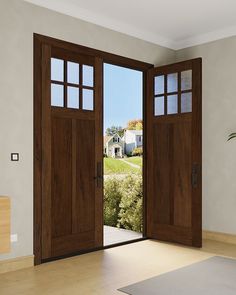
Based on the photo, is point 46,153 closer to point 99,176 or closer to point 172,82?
point 99,176

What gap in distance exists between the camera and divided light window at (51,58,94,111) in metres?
4.47

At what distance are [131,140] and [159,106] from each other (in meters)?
2.04

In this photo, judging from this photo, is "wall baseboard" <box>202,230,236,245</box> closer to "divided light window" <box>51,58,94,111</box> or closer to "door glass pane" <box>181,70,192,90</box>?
"door glass pane" <box>181,70,192,90</box>

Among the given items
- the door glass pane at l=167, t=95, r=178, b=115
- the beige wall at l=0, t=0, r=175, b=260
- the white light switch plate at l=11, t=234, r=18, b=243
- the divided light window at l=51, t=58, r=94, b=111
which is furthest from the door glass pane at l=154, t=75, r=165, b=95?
the white light switch plate at l=11, t=234, r=18, b=243

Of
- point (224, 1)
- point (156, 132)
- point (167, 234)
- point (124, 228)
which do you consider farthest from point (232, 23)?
point (124, 228)

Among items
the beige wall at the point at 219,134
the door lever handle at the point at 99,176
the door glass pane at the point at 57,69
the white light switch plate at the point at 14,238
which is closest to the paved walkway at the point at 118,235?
the door lever handle at the point at 99,176

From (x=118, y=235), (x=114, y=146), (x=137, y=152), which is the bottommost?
(x=118, y=235)

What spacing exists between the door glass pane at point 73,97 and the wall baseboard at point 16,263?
1760 millimetres

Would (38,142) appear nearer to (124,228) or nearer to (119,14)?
(119,14)

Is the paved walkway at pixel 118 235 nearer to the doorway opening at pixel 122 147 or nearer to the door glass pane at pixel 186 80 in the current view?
the doorway opening at pixel 122 147

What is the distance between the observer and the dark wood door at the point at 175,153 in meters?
4.98

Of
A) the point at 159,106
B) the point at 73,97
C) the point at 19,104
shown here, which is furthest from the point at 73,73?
the point at 159,106

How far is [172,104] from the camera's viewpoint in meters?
5.32

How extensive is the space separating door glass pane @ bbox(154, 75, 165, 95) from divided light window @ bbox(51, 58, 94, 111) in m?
1.09
